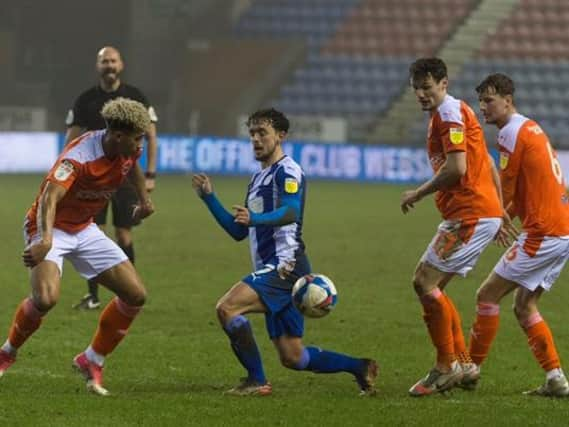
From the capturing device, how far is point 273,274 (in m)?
8.41

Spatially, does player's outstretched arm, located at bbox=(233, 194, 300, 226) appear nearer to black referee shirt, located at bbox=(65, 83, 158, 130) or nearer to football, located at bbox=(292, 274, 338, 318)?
football, located at bbox=(292, 274, 338, 318)

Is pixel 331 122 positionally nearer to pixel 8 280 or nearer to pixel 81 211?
pixel 8 280

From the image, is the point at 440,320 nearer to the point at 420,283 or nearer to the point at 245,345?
the point at 420,283

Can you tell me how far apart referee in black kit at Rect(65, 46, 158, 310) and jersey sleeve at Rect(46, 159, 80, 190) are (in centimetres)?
396

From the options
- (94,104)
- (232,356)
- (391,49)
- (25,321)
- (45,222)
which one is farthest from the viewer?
(391,49)

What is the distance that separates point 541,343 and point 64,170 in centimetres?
306

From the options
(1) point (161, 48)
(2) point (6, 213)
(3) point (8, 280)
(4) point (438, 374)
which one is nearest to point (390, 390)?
(4) point (438, 374)

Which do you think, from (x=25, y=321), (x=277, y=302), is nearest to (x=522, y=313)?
(x=277, y=302)

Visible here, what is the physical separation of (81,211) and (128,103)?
31.4 inches

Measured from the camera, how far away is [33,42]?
3784 centimetres

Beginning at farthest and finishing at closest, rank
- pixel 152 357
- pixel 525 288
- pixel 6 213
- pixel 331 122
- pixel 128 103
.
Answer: pixel 331 122 < pixel 6 213 < pixel 152 357 < pixel 525 288 < pixel 128 103

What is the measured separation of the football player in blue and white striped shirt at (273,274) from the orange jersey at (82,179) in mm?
592

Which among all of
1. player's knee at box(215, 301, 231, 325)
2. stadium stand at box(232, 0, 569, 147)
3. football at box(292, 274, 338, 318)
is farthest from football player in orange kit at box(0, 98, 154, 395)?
stadium stand at box(232, 0, 569, 147)

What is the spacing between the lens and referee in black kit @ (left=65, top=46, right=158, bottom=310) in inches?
482
